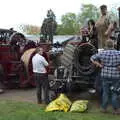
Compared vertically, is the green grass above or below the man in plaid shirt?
below

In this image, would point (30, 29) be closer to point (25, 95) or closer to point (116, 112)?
point (25, 95)

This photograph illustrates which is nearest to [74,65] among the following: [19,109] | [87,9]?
[19,109]

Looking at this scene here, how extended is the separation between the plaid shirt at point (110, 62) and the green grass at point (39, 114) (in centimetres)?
98

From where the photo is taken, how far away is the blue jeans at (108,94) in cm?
1031

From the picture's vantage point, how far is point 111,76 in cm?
1021

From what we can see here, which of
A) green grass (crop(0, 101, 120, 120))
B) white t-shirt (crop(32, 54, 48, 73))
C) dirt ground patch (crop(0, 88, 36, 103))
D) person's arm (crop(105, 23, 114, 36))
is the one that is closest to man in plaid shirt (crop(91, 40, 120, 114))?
green grass (crop(0, 101, 120, 120))

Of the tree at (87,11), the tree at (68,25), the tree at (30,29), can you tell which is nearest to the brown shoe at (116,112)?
the tree at (87,11)

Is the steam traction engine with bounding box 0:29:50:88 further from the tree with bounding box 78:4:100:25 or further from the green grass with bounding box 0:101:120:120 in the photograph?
the tree with bounding box 78:4:100:25

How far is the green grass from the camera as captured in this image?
966cm

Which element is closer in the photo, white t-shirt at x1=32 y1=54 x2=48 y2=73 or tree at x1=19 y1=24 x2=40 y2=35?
white t-shirt at x1=32 y1=54 x2=48 y2=73

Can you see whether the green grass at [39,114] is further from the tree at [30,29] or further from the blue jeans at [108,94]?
the tree at [30,29]

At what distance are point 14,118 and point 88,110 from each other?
2167mm

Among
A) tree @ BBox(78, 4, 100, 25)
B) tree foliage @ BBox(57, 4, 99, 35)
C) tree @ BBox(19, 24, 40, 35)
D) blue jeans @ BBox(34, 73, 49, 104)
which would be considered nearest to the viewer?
blue jeans @ BBox(34, 73, 49, 104)

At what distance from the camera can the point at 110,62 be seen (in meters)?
10.2
